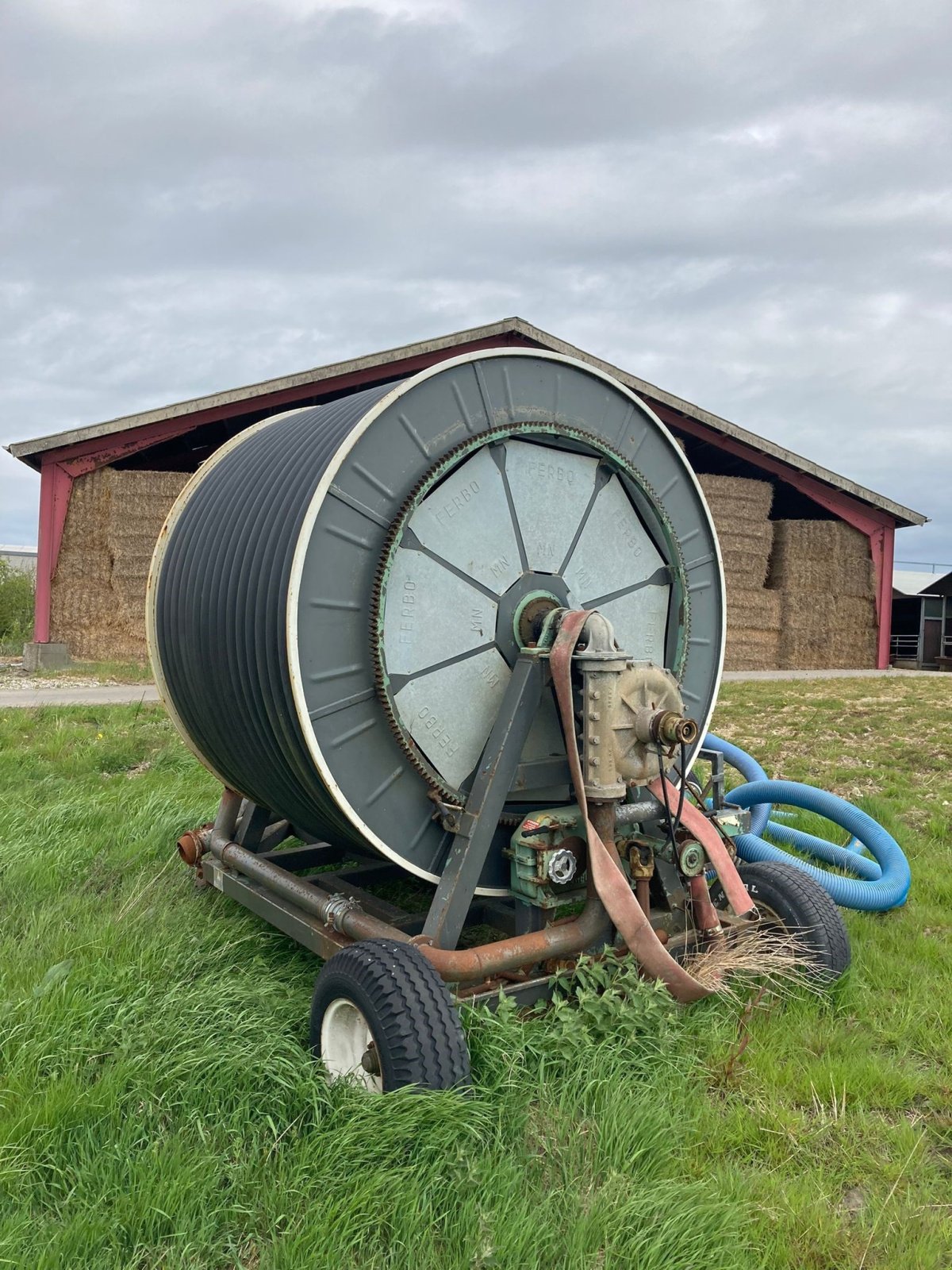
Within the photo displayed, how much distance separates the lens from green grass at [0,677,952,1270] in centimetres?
→ 225

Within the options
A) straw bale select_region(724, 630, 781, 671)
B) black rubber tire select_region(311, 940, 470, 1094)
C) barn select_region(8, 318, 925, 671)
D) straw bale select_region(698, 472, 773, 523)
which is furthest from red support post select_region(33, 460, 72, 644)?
black rubber tire select_region(311, 940, 470, 1094)

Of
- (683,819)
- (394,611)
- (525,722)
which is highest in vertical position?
(394,611)

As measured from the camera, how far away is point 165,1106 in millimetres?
2707

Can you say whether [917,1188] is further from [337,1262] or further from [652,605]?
[652,605]

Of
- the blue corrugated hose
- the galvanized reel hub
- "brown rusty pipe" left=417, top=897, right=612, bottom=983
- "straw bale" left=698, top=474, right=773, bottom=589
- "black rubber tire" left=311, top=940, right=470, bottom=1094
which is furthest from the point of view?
"straw bale" left=698, top=474, right=773, bottom=589

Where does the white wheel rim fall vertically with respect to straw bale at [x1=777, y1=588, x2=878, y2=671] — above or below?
below

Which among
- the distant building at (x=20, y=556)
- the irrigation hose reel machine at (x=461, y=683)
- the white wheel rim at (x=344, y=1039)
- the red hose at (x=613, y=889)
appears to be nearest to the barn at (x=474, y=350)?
the irrigation hose reel machine at (x=461, y=683)

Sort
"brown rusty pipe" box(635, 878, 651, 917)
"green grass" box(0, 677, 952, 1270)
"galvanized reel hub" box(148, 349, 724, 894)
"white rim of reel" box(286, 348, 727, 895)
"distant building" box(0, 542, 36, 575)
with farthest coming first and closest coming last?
"distant building" box(0, 542, 36, 575), "brown rusty pipe" box(635, 878, 651, 917), "galvanized reel hub" box(148, 349, 724, 894), "white rim of reel" box(286, 348, 727, 895), "green grass" box(0, 677, 952, 1270)

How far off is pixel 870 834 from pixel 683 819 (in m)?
2.06

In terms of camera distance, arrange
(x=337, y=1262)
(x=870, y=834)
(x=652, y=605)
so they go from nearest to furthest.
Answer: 1. (x=337, y=1262)
2. (x=652, y=605)
3. (x=870, y=834)

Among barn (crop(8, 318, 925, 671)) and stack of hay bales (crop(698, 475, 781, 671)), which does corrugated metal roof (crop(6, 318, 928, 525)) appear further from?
stack of hay bales (crop(698, 475, 781, 671))

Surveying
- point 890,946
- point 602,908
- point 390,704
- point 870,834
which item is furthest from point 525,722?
point 870,834

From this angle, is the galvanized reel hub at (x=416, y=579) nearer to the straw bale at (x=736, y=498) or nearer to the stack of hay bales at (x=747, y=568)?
the straw bale at (x=736, y=498)

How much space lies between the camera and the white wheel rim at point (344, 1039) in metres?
2.95
